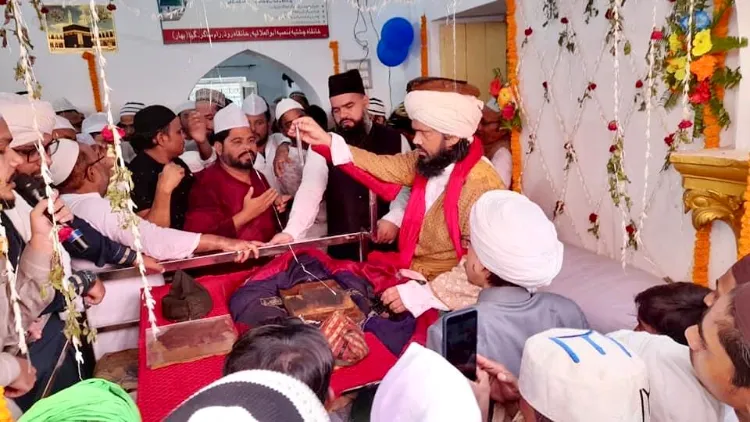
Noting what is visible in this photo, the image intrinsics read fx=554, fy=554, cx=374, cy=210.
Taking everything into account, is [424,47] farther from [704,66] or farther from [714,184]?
[714,184]

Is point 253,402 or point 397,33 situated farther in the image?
point 397,33

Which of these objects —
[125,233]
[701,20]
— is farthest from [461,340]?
[125,233]

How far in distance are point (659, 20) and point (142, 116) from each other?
283cm

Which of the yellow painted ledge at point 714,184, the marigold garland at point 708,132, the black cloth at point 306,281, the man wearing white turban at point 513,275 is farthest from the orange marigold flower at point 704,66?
the black cloth at point 306,281

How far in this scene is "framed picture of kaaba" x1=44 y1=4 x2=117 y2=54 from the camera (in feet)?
17.4

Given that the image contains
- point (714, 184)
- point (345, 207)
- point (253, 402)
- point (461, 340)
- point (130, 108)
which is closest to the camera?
point (253, 402)

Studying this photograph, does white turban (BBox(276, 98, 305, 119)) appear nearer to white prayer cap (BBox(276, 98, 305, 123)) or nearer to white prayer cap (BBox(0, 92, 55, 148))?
white prayer cap (BBox(276, 98, 305, 123))

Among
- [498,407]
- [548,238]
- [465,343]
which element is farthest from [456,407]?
[548,238]

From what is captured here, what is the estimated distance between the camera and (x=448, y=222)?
2412 mm

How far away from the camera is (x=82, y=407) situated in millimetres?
801

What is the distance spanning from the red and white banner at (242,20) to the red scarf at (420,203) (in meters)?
3.49

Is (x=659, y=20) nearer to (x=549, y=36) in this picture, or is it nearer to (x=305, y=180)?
(x=549, y=36)

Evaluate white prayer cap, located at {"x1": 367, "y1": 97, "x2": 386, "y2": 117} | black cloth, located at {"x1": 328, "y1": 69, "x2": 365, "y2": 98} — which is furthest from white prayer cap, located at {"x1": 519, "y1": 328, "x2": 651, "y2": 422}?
white prayer cap, located at {"x1": 367, "y1": 97, "x2": 386, "y2": 117}

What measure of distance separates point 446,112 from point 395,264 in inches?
29.1
